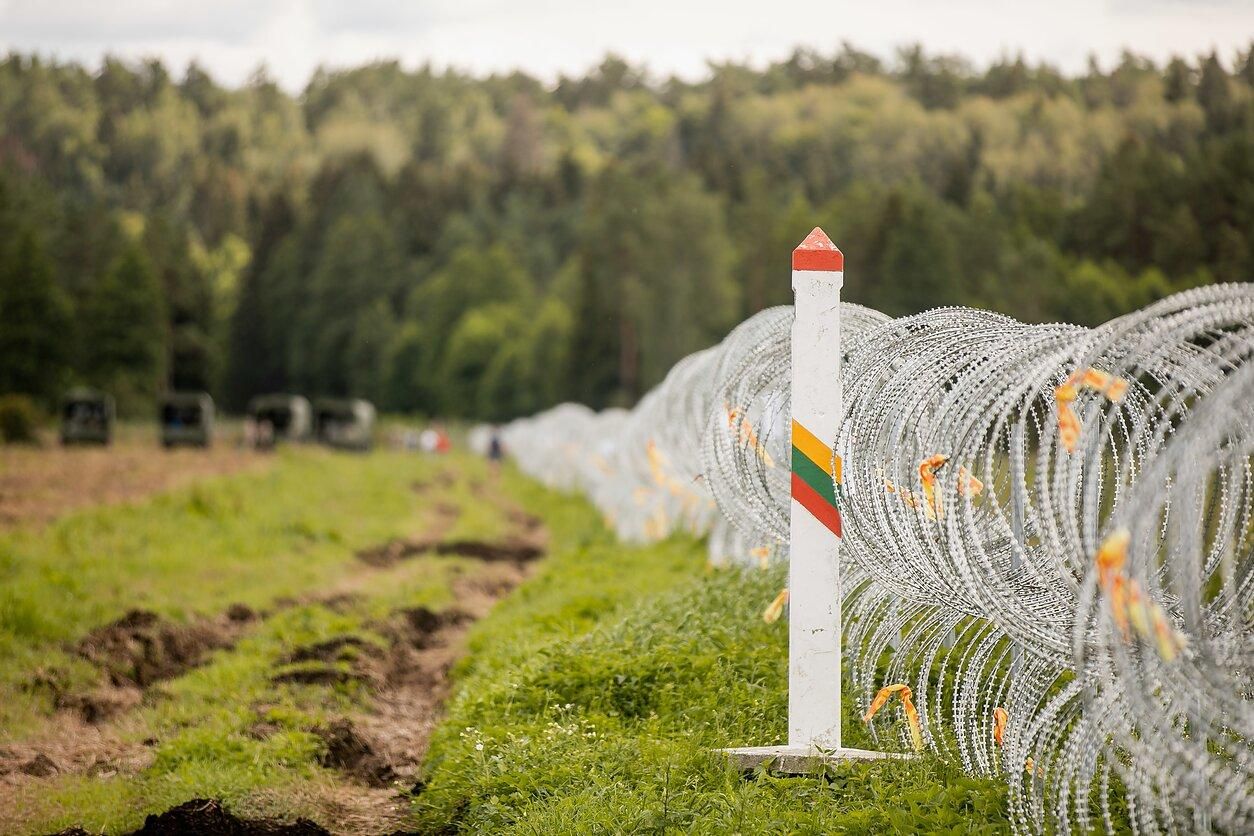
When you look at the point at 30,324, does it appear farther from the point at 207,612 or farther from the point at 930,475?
the point at 930,475

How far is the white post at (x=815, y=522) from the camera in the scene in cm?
675

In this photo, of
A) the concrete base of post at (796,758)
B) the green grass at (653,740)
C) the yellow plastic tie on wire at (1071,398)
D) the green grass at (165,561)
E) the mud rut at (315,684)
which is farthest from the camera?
the green grass at (165,561)

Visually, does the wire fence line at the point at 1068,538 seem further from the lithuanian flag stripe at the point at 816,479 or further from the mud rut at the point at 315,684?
the mud rut at the point at 315,684

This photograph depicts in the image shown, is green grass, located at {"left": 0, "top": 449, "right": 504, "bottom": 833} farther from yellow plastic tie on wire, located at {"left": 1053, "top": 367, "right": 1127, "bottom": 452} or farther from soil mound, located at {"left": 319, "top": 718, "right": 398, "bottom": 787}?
yellow plastic tie on wire, located at {"left": 1053, "top": 367, "right": 1127, "bottom": 452}

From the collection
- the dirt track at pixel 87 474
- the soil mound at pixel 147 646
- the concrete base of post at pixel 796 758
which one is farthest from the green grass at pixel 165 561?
the concrete base of post at pixel 796 758

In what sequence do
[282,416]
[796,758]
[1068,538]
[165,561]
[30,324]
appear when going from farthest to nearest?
1. [30,324]
2. [282,416]
3. [165,561]
4. [796,758]
5. [1068,538]

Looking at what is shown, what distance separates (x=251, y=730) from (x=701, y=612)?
310 centimetres

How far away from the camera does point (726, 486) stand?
383 inches

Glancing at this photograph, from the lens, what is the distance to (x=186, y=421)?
54062mm

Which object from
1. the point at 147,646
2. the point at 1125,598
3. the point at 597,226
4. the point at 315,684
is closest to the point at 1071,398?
the point at 1125,598

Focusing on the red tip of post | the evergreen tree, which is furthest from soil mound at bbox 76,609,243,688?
the evergreen tree

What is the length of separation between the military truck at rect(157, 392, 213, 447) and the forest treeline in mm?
17909

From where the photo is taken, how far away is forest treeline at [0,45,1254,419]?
186 ft

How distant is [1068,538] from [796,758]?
2.21m
